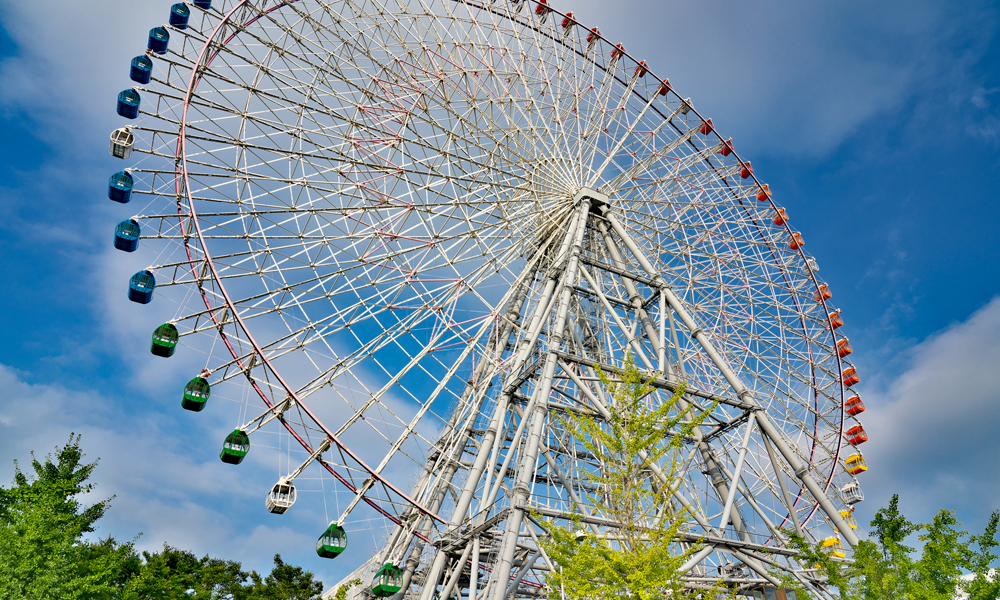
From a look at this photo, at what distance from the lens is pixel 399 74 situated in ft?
73.6

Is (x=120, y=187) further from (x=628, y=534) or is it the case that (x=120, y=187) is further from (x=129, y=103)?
(x=628, y=534)

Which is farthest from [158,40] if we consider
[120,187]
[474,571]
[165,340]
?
[474,571]

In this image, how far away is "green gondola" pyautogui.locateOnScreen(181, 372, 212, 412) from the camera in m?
17.4

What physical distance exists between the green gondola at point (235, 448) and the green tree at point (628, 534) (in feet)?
28.5

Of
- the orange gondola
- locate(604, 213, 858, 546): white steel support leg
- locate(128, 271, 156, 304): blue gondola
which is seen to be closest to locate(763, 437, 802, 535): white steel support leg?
locate(604, 213, 858, 546): white steel support leg

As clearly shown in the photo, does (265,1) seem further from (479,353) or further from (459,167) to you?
(479,353)

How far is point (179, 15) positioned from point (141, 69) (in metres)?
2.53

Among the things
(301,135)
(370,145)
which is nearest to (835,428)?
(370,145)

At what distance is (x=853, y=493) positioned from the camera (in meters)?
25.4

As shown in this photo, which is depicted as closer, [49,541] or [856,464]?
[49,541]

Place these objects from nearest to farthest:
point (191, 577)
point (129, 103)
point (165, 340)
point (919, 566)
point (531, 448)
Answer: point (919, 566), point (531, 448), point (165, 340), point (129, 103), point (191, 577)

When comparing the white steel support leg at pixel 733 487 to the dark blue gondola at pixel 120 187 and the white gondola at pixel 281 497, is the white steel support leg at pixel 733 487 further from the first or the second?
the dark blue gondola at pixel 120 187

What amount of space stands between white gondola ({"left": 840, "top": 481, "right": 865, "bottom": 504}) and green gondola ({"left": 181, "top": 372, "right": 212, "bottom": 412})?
24281mm

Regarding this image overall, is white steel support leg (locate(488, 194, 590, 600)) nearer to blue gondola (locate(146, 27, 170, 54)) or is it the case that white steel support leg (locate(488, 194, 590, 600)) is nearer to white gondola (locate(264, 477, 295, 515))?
white gondola (locate(264, 477, 295, 515))
